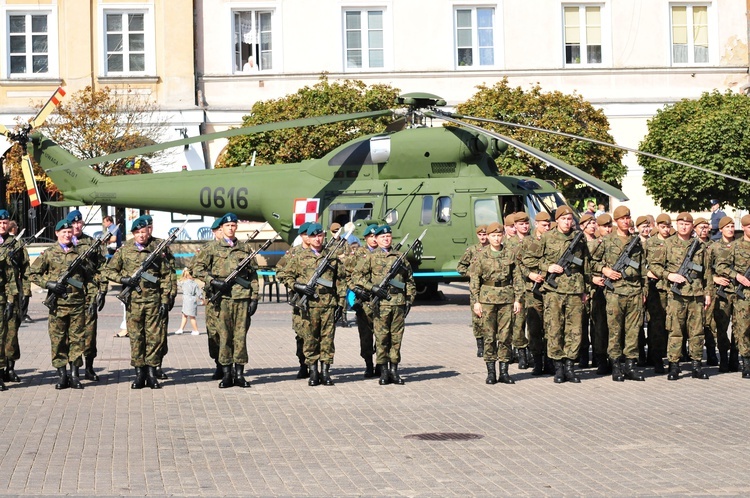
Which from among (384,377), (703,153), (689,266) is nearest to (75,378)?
(384,377)

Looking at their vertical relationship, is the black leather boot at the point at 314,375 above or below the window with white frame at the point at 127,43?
below

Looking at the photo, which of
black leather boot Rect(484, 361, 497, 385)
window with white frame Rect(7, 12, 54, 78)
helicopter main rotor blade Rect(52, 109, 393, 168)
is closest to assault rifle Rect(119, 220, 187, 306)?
black leather boot Rect(484, 361, 497, 385)

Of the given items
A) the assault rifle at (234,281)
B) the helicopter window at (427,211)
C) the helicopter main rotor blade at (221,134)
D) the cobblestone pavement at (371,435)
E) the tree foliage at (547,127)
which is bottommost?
the cobblestone pavement at (371,435)

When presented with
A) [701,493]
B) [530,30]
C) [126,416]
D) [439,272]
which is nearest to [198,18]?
[530,30]

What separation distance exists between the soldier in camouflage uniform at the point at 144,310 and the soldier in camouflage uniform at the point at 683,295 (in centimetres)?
524

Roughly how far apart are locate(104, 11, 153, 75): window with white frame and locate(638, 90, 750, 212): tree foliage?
13396 mm

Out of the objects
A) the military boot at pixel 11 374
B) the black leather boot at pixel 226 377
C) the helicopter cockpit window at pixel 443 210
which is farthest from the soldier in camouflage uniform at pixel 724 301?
the helicopter cockpit window at pixel 443 210

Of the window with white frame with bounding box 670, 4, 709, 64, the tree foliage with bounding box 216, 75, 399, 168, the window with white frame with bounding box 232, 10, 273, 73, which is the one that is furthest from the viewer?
the window with white frame with bounding box 670, 4, 709, 64

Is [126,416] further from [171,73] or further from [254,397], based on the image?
[171,73]

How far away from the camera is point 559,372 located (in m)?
13.4

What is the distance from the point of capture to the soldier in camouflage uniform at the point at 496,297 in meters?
13.2

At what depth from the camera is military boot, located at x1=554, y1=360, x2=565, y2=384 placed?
43.9ft

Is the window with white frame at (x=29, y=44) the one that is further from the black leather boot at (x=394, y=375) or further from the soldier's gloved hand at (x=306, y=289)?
the black leather boot at (x=394, y=375)

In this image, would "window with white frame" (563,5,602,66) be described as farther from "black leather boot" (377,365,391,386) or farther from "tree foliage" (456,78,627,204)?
"black leather boot" (377,365,391,386)
